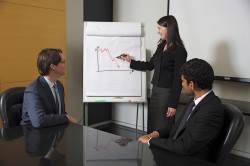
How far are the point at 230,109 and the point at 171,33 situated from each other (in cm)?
144

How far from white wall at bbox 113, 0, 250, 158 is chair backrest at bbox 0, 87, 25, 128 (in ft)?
7.26

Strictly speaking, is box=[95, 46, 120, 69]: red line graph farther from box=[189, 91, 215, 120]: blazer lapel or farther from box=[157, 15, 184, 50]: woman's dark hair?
box=[189, 91, 215, 120]: blazer lapel

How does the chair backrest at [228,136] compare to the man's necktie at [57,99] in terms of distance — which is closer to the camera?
the chair backrest at [228,136]

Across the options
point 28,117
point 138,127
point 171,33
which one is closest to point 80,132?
point 28,117

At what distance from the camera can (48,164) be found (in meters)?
1.23

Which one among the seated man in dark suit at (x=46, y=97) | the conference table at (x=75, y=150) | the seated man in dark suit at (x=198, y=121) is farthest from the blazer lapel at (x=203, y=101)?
the seated man in dark suit at (x=46, y=97)

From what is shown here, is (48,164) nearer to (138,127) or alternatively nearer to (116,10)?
(138,127)

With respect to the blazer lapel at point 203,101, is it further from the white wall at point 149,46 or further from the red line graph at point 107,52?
the red line graph at point 107,52

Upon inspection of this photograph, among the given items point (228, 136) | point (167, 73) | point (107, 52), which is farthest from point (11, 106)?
point (107, 52)

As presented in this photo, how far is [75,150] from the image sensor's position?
1418mm

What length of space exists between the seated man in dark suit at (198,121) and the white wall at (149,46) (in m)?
1.71

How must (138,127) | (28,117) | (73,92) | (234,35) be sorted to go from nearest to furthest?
(28,117) < (234,35) < (73,92) < (138,127)

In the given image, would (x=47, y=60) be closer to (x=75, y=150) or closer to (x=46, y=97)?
(x=46, y=97)

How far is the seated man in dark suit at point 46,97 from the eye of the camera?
1.81 metres
